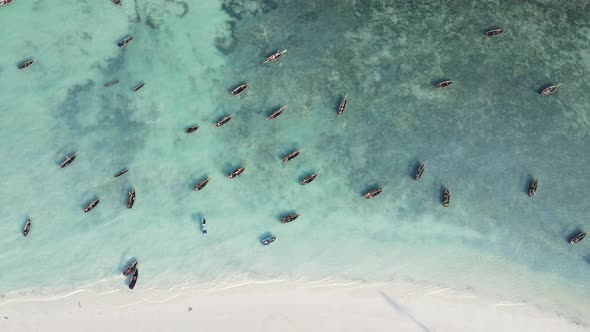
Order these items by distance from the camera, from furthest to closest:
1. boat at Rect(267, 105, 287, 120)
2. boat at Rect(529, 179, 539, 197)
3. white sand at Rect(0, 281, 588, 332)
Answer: boat at Rect(267, 105, 287, 120) < boat at Rect(529, 179, 539, 197) < white sand at Rect(0, 281, 588, 332)

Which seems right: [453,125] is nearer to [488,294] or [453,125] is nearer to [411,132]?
[411,132]

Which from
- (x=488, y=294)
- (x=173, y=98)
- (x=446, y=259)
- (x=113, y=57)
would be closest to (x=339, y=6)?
(x=173, y=98)

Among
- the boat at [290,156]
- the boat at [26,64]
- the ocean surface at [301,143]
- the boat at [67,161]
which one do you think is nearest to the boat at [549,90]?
the ocean surface at [301,143]

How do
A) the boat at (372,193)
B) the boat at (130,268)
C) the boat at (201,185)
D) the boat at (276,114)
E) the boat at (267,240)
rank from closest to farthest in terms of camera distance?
1. the boat at (130,268)
2. the boat at (267,240)
3. the boat at (201,185)
4. the boat at (372,193)
5. the boat at (276,114)

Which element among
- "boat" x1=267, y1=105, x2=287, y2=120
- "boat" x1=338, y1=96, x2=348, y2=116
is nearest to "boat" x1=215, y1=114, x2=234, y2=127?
"boat" x1=267, y1=105, x2=287, y2=120

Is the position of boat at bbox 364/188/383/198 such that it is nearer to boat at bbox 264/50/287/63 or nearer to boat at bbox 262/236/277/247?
boat at bbox 262/236/277/247

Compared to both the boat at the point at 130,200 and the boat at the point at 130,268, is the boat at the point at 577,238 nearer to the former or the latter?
the boat at the point at 130,268
